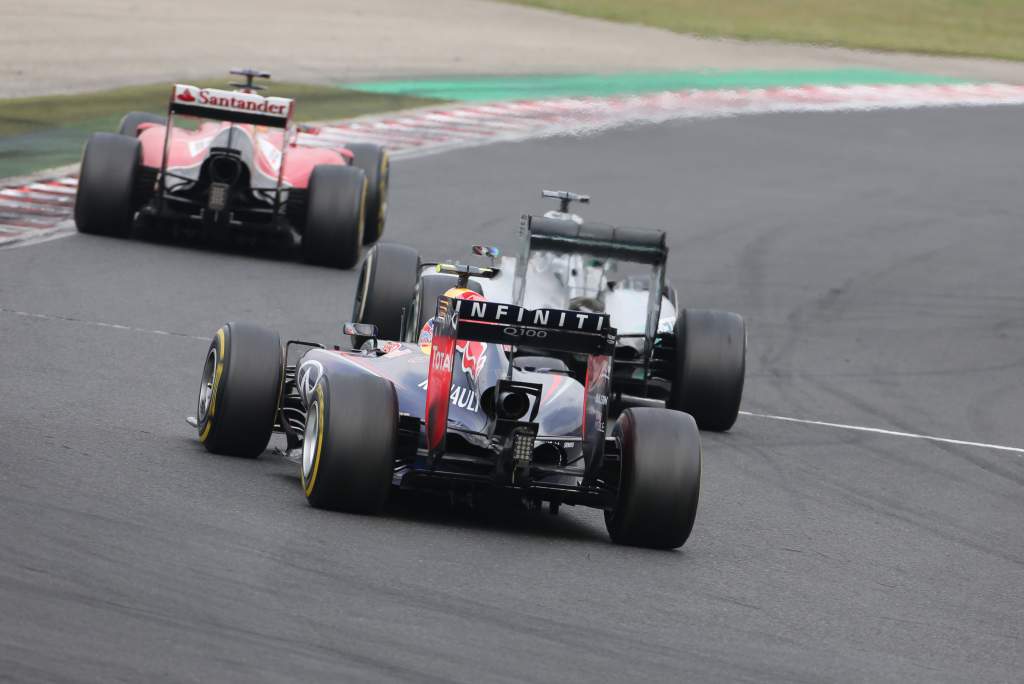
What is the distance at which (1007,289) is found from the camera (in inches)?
861

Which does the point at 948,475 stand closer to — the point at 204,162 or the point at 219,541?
the point at 219,541

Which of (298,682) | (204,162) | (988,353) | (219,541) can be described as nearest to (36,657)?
(298,682)

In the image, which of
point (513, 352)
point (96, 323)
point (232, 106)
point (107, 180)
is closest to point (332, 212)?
point (232, 106)

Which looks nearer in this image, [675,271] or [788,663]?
[788,663]

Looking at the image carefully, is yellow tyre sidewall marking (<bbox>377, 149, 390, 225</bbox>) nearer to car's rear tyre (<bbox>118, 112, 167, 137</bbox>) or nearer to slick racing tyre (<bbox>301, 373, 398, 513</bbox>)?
car's rear tyre (<bbox>118, 112, 167, 137</bbox>)

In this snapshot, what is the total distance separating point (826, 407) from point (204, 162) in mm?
6839

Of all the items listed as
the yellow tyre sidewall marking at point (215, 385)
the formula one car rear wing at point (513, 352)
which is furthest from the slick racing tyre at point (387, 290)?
the formula one car rear wing at point (513, 352)

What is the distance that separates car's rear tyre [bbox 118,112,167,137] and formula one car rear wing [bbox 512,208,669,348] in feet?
24.3

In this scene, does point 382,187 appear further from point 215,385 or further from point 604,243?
point 215,385

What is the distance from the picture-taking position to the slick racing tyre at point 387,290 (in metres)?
13.6

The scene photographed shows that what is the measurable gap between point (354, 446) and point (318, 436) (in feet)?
0.69

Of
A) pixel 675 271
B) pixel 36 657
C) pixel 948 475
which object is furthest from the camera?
pixel 675 271

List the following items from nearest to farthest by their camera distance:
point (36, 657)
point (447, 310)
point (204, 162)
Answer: point (36, 657) < point (447, 310) < point (204, 162)

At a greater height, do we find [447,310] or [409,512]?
[447,310]
